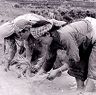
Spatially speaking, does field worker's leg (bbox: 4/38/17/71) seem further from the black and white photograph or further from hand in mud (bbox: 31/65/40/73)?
hand in mud (bbox: 31/65/40/73)

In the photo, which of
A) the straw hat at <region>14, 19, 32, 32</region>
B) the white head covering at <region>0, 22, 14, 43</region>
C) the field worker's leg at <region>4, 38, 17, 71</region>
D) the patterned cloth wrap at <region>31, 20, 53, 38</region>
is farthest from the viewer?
the field worker's leg at <region>4, 38, 17, 71</region>

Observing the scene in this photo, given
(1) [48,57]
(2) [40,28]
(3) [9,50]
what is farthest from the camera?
(3) [9,50]

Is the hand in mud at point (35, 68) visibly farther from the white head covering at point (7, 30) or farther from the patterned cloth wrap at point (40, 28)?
the patterned cloth wrap at point (40, 28)

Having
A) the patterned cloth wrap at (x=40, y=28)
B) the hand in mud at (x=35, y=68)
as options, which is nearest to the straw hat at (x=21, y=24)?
the patterned cloth wrap at (x=40, y=28)

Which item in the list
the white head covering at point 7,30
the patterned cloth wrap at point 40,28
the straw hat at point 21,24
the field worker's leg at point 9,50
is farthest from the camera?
the field worker's leg at point 9,50

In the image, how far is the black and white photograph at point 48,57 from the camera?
16.3ft

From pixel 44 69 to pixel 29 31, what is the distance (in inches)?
30.7

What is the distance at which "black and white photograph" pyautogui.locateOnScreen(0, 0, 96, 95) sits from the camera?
4.95 metres

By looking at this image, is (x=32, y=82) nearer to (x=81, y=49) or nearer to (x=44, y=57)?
(x=44, y=57)

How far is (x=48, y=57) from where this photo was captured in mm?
5387

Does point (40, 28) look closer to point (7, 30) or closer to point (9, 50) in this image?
point (7, 30)

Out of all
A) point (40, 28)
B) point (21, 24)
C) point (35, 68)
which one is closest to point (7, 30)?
point (21, 24)

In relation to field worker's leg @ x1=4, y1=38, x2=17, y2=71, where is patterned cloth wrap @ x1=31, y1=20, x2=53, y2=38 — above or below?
above

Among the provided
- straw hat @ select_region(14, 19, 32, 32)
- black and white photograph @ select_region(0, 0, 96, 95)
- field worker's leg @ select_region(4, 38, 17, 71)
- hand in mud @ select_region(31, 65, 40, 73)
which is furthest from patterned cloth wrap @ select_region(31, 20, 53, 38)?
field worker's leg @ select_region(4, 38, 17, 71)
